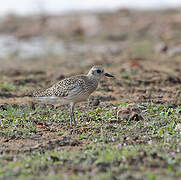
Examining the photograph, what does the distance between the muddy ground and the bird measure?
0.99ft

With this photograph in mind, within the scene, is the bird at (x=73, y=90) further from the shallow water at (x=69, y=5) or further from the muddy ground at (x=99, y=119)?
the shallow water at (x=69, y=5)

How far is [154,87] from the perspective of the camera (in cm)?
999

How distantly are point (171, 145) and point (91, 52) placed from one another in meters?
11.8

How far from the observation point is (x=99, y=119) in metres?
7.29

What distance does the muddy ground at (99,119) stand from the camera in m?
5.02

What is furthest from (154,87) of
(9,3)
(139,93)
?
(9,3)

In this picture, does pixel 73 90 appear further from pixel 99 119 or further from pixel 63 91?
pixel 99 119

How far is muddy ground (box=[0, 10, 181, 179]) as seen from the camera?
502 cm

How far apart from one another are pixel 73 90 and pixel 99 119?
620mm

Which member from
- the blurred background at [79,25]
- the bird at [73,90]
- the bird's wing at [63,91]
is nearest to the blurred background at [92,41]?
the blurred background at [79,25]

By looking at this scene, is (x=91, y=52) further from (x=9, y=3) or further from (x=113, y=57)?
(x=9, y=3)

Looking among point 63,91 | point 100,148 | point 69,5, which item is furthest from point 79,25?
point 100,148

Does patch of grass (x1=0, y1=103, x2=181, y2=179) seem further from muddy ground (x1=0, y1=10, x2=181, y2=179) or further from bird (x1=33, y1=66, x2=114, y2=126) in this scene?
bird (x1=33, y1=66, x2=114, y2=126)

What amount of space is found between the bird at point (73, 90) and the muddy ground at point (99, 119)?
30cm
